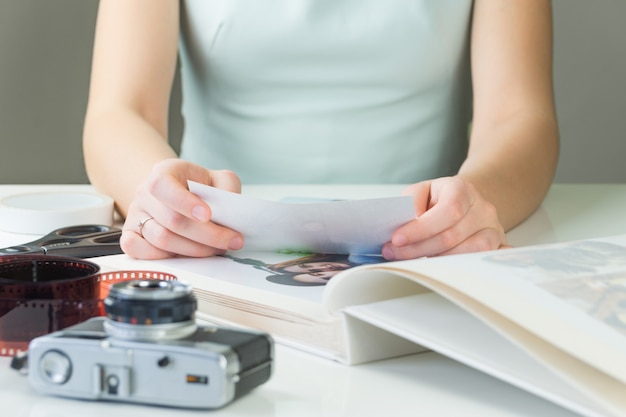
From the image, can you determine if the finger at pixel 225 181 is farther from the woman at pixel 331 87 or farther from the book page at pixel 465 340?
the book page at pixel 465 340

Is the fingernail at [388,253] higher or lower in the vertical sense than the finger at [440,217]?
lower

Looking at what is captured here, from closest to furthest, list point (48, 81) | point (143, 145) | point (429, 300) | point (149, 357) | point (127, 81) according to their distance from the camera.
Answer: point (149, 357) < point (429, 300) < point (143, 145) < point (127, 81) < point (48, 81)

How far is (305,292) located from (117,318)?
165 mm

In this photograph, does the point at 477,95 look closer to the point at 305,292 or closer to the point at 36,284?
the point at 305,292

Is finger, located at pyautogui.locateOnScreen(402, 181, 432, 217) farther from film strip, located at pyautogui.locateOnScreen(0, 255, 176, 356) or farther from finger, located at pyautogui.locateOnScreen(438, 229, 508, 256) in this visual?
film strip, located at pyautogui.locateOnScreen(0, 255, 176, 356)

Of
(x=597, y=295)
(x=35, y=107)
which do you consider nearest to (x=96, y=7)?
(x=35, y=107)

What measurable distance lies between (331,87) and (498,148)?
0.33m

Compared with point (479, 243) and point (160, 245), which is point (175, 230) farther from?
point (479, 243)

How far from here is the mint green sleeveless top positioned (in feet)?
4.40

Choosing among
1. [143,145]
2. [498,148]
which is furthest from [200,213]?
[498,148]

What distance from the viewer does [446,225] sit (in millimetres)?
756

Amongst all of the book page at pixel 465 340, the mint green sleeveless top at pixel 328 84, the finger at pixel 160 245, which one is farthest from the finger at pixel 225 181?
the mint green sleeveless top at pixel 328 84

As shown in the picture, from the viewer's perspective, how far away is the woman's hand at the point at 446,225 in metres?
0.75

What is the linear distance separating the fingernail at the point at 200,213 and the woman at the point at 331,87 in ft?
1.12
